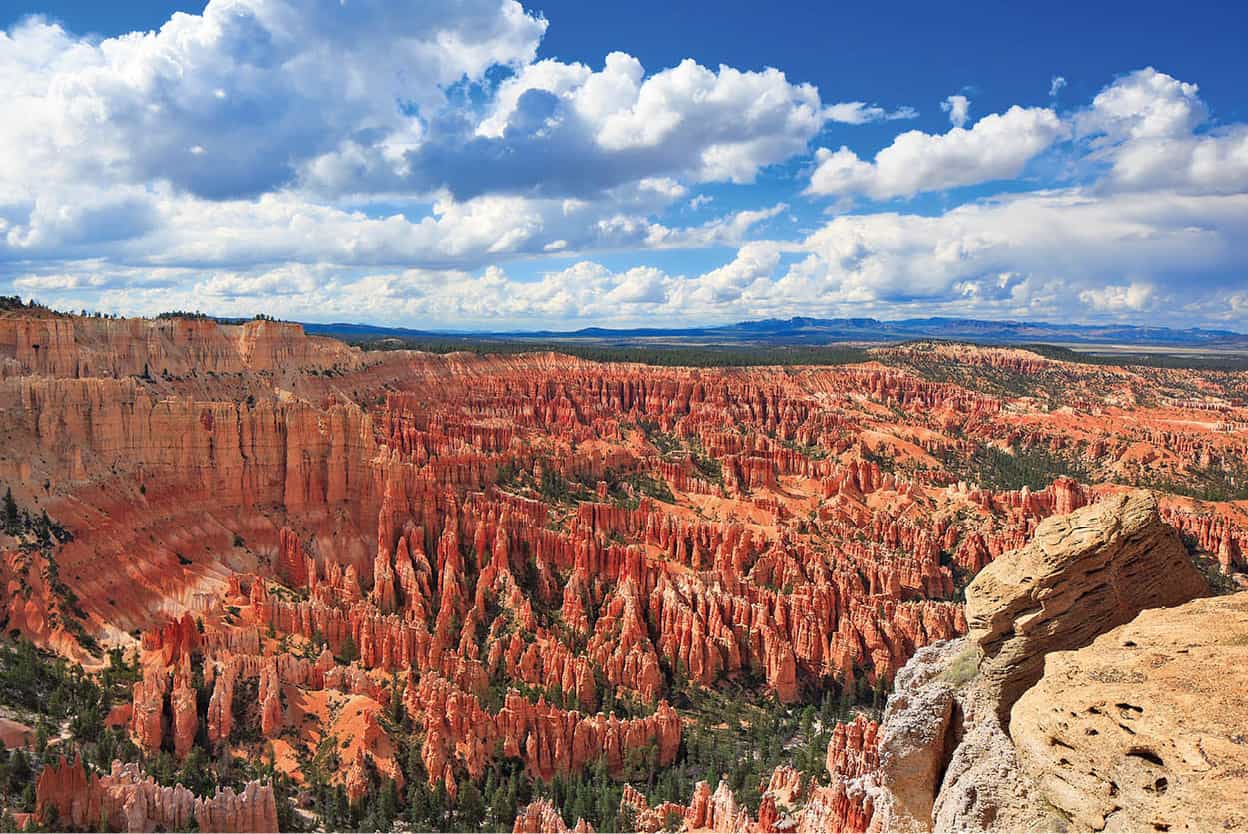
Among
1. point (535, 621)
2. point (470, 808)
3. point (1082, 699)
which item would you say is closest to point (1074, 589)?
point (1082, 699)

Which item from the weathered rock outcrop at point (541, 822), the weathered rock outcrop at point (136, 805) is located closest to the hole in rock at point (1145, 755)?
the weathered rock outcrop at point (541, 822)

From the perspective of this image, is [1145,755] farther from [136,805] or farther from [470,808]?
[470,808]

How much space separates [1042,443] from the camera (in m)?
103

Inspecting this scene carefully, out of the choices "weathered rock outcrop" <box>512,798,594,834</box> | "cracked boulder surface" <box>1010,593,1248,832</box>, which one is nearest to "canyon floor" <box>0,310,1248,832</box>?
"cracked boulder surface" <box>1010,593,1248,832</box>

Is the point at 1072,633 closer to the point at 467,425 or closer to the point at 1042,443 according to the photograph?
the point at 467,425

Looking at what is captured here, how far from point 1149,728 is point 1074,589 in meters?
4.28

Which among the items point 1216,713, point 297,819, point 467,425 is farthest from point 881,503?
point 1216,713

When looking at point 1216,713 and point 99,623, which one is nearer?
point 1216,713

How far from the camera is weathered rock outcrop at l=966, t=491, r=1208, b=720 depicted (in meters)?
Answer: 12.0

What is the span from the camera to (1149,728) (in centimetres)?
809

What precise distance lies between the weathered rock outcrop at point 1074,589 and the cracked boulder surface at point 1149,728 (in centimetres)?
172

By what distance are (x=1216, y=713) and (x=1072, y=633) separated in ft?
14.7

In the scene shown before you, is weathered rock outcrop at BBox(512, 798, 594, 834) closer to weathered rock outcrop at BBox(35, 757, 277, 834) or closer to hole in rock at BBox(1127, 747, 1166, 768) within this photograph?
weathered rock outcrop at BBox(35, 757, 277, 834)

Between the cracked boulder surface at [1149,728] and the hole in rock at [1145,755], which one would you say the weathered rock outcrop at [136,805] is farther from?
the hole in rock at [1145,755]
